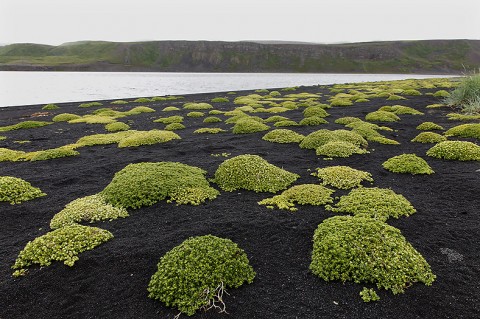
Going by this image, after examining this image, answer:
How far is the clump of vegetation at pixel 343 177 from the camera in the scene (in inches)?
481

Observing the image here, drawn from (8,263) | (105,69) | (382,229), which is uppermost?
(105,69)

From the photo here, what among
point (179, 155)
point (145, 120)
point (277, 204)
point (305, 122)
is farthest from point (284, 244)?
point (145, 120)

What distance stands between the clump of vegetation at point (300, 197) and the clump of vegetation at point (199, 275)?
134 inches

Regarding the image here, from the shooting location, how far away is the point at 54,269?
25.2 feet

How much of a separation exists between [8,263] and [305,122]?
70.3 feet

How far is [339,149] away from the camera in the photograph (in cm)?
1634

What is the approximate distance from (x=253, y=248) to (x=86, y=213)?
17.6 ft

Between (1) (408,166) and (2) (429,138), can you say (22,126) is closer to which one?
(1) (408,166)

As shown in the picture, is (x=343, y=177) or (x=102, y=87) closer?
(x=343, y=177)

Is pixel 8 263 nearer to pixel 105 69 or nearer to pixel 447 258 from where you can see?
pixel 447 258

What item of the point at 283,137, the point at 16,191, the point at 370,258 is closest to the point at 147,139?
the point at 283,137

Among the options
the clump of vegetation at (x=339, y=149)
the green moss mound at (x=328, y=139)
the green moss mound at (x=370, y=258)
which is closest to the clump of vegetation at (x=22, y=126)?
the green moss mound at (x=328, y=139)

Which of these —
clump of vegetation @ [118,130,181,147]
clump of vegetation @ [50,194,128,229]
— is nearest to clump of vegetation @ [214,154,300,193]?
clump of vegetation @ [50,194,128,229]

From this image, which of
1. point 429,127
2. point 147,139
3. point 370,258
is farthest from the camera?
point 429,127
